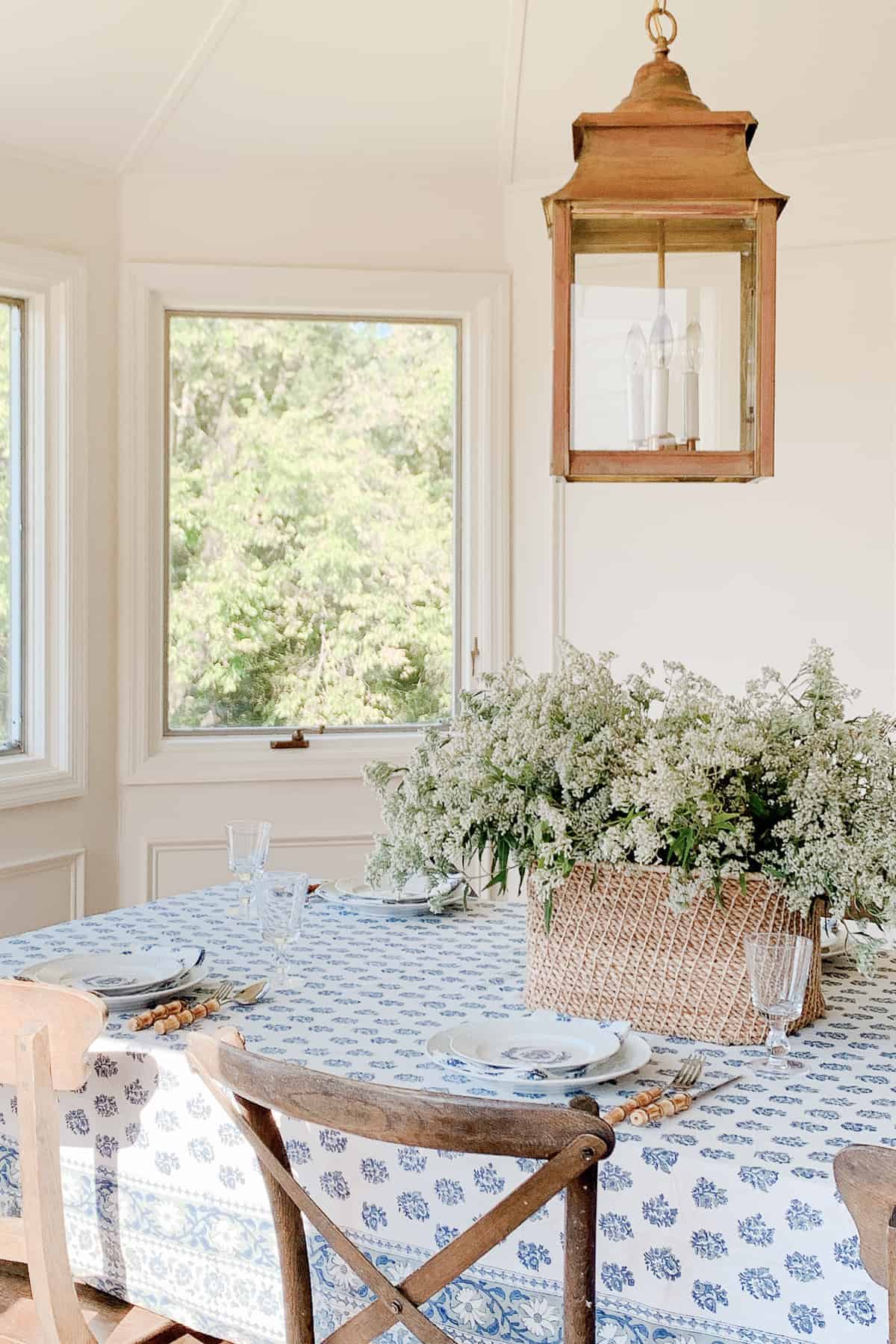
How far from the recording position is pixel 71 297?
3682mm

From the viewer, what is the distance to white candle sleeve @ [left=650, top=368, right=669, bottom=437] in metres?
1.87

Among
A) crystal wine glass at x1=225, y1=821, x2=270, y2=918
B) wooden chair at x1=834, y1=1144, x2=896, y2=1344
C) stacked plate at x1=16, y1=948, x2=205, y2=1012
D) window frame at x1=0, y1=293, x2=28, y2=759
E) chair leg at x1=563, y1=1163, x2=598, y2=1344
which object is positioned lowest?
chair leg at x1=563, y1=1163, x2=598, y2=1344

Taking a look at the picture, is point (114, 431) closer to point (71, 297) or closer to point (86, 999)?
point (71, 297)

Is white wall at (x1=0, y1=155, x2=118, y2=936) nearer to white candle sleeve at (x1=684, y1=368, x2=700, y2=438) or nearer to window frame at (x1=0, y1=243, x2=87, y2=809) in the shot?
window frame at (x1=0, y1=243, x2=87, y2=809)

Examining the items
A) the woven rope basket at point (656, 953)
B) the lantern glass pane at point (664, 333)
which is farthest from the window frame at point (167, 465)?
the woven rope basket at point (656, 953)

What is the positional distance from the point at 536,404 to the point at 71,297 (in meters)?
1.33

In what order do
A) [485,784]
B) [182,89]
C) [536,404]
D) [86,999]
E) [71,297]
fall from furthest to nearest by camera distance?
[536,404], [71,297], [182,89], [485,784], [86,999]

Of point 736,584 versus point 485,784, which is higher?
point 736,584

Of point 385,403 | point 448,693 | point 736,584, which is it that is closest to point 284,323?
point 385,403

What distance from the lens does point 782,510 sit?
371cm

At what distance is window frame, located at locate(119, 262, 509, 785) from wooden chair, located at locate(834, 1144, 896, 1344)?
9.76ft

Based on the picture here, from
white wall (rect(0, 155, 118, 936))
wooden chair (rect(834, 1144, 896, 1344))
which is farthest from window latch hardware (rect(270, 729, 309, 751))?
wooden chair (rect(834, 1144, 896, 1344))

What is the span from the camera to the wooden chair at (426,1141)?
3.49 feet

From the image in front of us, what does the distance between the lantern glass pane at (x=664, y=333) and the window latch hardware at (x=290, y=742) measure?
2.18m
